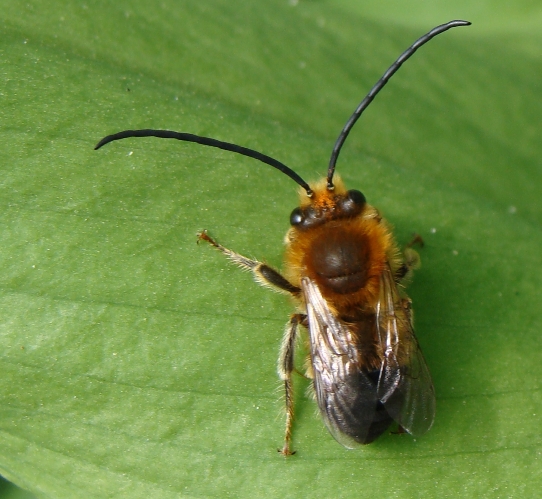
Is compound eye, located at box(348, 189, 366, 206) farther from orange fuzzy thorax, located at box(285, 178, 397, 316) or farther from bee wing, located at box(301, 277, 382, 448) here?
bee wing, located at box(301, 277, 382, 448)

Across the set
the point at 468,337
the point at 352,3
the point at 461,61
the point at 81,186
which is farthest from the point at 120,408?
the point at 352,3

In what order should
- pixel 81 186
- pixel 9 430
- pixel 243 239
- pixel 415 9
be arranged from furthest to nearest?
pixel 415 9 < pixel 243 239 < pixel 81 186 < pixel 9 430

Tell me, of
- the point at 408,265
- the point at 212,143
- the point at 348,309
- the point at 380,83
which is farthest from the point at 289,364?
the point at 380,83

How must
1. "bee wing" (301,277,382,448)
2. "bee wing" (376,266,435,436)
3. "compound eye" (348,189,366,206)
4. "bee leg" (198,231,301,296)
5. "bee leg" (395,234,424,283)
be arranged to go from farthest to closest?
1. "bee leg" (395,234,424,283)
2. "compound eye" (348,189,366,206)
3. "bee leg" (198,231,301,296)
4. "bee wing" (376,266,435,436)
5. "bee wing" (301,277,382,448)

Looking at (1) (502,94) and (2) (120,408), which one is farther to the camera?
(1) (502,94)

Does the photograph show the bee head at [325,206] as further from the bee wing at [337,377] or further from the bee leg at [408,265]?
the bee leg at [408,265]

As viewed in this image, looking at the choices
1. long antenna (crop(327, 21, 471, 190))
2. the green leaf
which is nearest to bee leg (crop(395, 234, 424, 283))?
the green leaf

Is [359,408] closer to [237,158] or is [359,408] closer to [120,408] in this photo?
[120,408]
